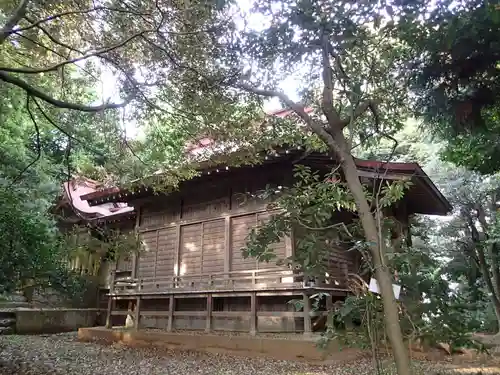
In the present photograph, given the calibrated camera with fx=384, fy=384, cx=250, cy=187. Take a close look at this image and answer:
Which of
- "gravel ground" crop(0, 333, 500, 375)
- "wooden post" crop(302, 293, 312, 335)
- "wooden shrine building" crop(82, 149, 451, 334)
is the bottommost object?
"gravel ground" crop(0, 333, 500, 375)

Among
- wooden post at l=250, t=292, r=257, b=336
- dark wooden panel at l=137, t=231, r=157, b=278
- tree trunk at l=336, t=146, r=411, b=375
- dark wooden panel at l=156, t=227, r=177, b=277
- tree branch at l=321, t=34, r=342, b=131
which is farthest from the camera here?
dark wooden panel at l=137, t=231, r=157, b=278

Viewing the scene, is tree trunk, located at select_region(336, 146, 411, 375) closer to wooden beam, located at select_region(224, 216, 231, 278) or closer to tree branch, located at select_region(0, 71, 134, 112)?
tree branch, located at select_region(0, 71, 134, 112)

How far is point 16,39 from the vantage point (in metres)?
5.70

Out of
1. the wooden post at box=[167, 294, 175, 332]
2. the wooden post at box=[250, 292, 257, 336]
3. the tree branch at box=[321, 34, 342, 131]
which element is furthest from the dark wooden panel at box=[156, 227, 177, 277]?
the tree branch at box=[321, 34, 342, 131]

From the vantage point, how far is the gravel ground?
579 cm

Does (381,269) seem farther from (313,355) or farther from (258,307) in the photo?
(258,307)

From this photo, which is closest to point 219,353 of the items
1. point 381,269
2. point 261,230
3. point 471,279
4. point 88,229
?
point 88,229

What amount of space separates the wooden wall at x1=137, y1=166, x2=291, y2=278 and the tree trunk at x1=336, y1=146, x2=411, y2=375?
205 inches

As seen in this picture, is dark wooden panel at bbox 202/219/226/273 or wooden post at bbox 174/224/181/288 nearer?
dark wooden panel at bbox 202/219/226/273

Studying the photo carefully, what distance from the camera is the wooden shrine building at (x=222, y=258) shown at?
7699mm

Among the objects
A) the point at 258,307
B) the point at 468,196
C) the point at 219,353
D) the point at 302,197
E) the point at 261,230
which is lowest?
the point at 219,353

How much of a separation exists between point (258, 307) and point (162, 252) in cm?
323

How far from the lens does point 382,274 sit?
2.61 m

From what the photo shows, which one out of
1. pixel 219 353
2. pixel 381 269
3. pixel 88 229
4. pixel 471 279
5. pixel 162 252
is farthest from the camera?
pixel 471 279
